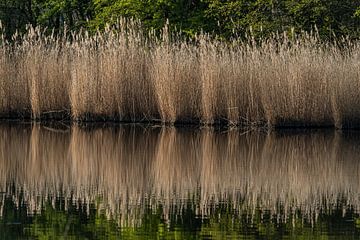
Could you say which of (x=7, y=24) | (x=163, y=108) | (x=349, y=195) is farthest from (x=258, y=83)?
(x=7, y=24)

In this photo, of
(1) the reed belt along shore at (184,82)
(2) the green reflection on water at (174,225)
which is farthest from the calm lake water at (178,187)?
(1) the reed belt along shore at (184,82)

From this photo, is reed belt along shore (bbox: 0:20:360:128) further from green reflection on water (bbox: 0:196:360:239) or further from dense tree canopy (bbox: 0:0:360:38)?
green reflection on water (bbox: 0:196:360:239)

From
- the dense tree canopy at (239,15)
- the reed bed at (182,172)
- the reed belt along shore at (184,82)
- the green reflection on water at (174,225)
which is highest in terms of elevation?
the dense tree canopy at (239,15)

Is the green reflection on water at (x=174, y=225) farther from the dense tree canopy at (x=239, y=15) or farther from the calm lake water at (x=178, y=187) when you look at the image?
the dense tree canopy at (x=239, y=15)

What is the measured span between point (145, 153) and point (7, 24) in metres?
17.0

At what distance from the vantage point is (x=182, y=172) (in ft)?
31.0

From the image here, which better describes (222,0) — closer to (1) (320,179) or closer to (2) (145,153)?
(2) (145,153)

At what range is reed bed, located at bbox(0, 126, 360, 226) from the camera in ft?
24.8

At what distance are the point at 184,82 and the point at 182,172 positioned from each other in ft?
20.7

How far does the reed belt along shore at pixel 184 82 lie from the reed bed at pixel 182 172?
123cm

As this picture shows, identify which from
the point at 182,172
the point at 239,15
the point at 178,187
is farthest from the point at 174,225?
the point at 239,15

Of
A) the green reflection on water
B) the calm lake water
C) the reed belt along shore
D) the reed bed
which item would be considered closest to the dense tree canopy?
the reed belt along shore

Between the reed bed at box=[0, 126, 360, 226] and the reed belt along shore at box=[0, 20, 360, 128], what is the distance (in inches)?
48.3

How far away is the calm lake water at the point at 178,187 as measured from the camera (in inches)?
255
